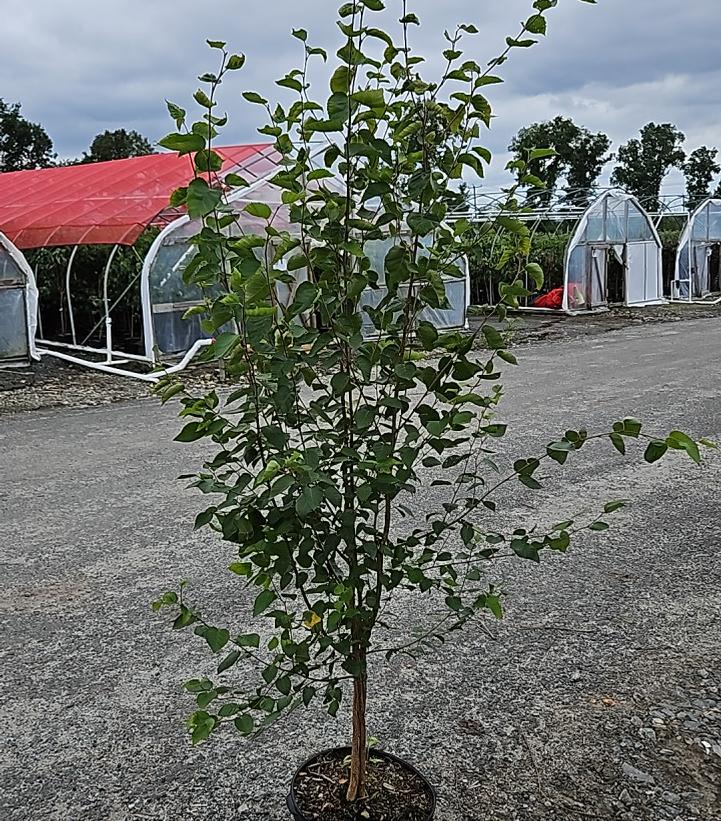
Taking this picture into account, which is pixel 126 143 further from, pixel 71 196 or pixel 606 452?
pixel 606 452

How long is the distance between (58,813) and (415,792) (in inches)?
47.7

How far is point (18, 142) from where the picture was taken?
148 feet

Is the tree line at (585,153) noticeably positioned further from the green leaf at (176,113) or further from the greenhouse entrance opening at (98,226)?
the green leaf at (176,113)

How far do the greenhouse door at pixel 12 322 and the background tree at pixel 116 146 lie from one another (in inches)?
1265

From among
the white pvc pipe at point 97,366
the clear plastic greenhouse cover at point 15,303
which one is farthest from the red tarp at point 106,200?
the white pvc pipe at point 97,366

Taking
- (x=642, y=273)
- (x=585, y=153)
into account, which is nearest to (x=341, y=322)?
(x=642, y=273)

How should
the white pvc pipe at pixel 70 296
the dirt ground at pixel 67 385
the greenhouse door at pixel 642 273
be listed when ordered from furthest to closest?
the greenhouse door at pixel 642 273, the white pvc pipe at pixel 70 296, the dirt ground at pixel 67 385

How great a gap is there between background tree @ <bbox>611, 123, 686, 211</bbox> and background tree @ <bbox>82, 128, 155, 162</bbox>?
21.4m

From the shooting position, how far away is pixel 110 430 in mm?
9297

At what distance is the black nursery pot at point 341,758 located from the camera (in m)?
2.61

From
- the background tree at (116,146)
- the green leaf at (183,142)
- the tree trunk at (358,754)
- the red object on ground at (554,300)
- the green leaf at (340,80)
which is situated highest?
the background tree at (116,146)

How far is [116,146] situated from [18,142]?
5600mm

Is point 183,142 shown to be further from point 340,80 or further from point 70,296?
point 70,296

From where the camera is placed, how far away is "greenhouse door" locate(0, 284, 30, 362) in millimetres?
12852
